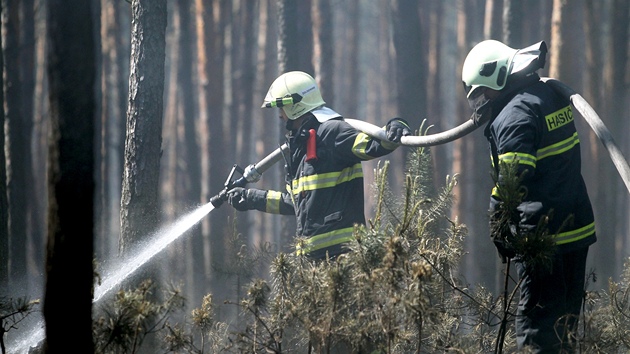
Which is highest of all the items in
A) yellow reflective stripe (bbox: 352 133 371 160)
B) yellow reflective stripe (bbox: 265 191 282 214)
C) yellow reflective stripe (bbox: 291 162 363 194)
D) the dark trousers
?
yellow reflective stripe (bbox: 352 133 371 160)

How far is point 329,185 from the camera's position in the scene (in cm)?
625

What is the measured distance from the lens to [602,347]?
488 centimetres

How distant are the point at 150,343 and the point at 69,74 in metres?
3.47

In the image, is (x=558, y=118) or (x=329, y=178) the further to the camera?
(x=329, y=178)

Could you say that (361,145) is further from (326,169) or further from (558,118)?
(558,118)

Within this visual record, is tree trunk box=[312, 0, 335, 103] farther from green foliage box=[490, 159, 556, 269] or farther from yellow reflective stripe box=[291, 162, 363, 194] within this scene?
green foliage box=[490, 159, 556, 269]

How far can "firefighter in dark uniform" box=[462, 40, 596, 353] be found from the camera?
4.88m

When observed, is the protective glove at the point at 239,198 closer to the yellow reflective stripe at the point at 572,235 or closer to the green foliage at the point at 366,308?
the green foliage at the point at 366,308

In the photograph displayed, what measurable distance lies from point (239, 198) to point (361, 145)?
1.70 m

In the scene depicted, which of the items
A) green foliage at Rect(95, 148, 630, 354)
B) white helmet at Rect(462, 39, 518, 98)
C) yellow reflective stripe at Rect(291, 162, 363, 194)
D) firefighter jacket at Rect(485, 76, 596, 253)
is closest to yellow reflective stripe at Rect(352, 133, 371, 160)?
yellow reflective stripe at Rect(291, 162, 363, 194)

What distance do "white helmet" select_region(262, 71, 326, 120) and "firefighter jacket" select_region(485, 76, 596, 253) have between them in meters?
2.02

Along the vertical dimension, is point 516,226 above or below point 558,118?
below

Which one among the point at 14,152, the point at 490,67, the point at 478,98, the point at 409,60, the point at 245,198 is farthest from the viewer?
the point at 409,60

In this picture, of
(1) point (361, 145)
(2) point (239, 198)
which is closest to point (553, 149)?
(1) point (361, 145)
